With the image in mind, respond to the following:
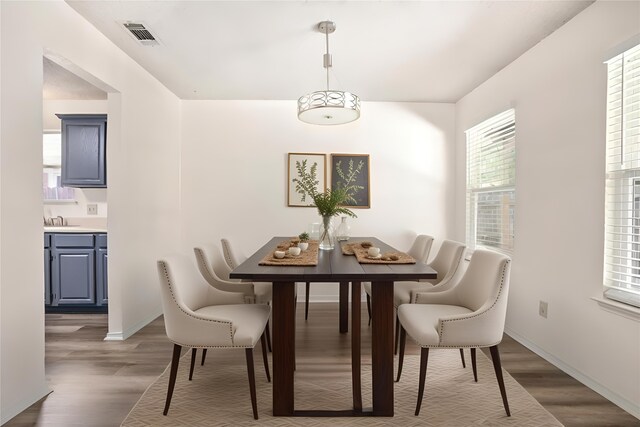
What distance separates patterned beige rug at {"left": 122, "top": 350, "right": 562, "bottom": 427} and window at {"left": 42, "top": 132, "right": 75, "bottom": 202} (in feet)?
10.2

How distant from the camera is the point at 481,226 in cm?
405

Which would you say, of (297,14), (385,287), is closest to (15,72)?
(297,14)

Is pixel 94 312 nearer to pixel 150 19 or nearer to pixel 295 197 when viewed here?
pixel 295 197

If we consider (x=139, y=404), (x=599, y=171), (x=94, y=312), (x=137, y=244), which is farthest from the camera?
(x=94, y=312)

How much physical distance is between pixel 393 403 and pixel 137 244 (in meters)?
2.73

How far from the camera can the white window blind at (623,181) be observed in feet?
6.94

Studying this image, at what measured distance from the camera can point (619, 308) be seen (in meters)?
2.11

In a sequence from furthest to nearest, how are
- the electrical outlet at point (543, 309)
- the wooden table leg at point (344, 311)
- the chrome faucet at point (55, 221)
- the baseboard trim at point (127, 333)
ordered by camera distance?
the chrome faucet at point (55, 221), the wooden table leg at point (344, 311), the baseboard trim at point (127, 333), the electrical outlet at point (543, 309)

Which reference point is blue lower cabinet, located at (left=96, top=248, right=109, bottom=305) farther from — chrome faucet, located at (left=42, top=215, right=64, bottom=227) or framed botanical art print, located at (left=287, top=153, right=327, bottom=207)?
framed botanical art print, located at (left=287, top=153, right=327, bottom=207)

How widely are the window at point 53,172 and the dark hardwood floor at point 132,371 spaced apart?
61.4 inches

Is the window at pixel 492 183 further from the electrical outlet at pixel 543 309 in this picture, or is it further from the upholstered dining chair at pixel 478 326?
the upholstered dining chair at pixel 478 326

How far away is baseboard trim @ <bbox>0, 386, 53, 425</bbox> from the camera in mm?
1963

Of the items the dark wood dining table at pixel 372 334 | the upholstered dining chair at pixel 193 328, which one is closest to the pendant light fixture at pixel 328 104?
the dark wood dining table at pixel 372 334

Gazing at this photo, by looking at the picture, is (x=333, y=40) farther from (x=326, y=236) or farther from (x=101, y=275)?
(x=101, y=275)
